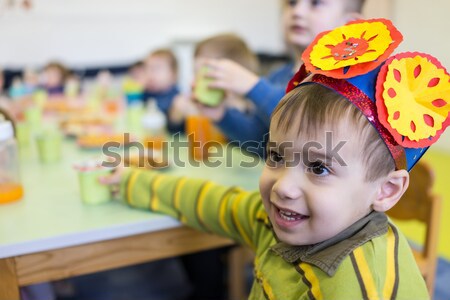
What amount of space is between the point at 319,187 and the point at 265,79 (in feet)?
2.02

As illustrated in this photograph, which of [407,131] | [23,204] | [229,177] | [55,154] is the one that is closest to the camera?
[407,131]

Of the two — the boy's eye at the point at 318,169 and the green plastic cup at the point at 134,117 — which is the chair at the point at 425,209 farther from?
the green plastic cup at the point at 134,117

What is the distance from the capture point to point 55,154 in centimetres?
132

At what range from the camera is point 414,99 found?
62 centimetres

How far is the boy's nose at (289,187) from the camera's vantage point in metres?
0.65

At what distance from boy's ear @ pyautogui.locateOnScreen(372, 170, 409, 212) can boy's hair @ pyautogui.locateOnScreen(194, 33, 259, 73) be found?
0.97m

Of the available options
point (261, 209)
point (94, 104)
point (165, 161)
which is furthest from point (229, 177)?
point (94, 104)

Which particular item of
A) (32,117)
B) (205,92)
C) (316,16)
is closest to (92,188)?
(205,92)

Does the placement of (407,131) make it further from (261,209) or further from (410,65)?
(261,209)

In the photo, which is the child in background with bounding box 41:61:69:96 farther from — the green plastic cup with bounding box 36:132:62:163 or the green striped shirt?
the green striped shirt

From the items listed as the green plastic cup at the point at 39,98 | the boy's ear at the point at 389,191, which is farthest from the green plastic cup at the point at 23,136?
the boy's ear at the point at 389,191

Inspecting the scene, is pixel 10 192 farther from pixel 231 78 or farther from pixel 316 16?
pixel 316 16

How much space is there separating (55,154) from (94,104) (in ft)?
3.25

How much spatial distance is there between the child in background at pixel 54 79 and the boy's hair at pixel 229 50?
4.96ft
